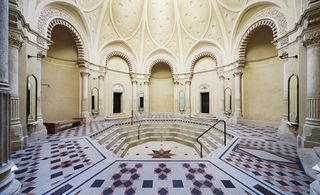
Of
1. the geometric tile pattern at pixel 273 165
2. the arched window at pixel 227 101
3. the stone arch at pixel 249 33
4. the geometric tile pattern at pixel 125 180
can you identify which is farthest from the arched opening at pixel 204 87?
the geometric tile pattern at pixel 125 180

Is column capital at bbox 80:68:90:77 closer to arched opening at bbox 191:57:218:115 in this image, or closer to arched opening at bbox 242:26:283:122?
arched opening at bbox 191:57:218:115

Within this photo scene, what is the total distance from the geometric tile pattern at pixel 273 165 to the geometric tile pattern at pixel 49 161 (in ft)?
13.1

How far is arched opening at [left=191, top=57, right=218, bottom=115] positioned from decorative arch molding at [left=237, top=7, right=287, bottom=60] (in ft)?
8.33

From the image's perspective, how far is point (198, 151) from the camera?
6.55m

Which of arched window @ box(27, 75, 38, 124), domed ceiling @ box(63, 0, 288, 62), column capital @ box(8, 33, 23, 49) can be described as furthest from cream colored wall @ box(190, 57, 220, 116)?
column capital @ box(8, 33, 23, 49)

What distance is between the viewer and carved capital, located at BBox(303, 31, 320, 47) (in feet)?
14.0

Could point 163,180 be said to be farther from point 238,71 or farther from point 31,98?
point 238,71

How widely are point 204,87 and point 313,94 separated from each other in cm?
770

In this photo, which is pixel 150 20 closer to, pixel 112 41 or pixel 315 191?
pixel 112 41

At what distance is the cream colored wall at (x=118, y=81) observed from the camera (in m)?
11.3

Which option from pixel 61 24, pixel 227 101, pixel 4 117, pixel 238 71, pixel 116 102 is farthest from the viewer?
pixel 116 102

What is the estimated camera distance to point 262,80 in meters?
8.85

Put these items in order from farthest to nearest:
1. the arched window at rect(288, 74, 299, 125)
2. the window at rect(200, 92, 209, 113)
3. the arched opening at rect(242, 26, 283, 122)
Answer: the window at rect(200, 92, 209, 113)
the arched opening at rect(242, 26, 283, 122)
the arched window at rect(288, 74, 299, 125)

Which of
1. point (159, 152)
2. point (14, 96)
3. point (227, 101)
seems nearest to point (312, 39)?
point (227, 101)
